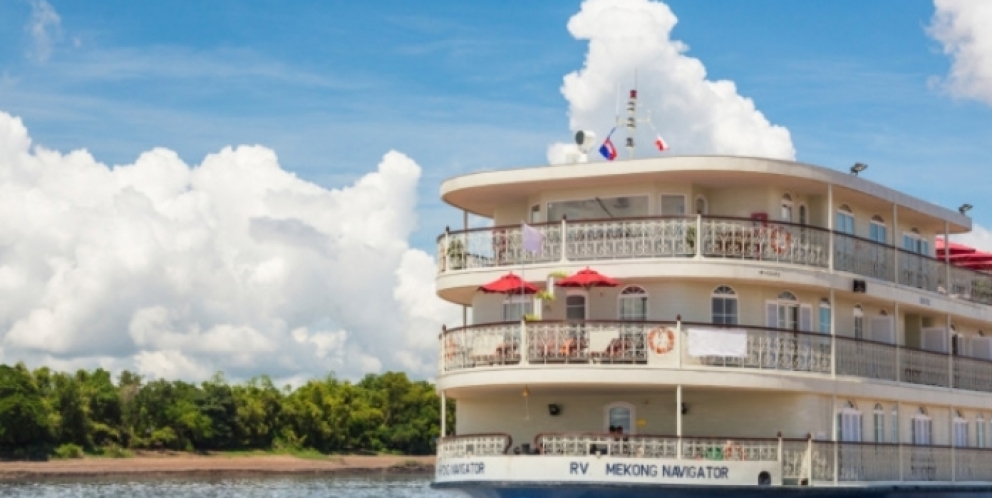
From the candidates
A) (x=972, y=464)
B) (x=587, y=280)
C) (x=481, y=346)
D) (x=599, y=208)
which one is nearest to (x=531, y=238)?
(x=587, y=280)

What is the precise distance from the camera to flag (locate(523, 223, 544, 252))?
3228 centimetres

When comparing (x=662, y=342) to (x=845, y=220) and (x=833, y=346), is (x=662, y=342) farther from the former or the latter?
(x=845, y=220)

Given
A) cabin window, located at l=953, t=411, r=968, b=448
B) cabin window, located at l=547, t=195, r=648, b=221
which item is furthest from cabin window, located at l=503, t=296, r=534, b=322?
cabin window, located at l=953, t=411, r=968, b=448

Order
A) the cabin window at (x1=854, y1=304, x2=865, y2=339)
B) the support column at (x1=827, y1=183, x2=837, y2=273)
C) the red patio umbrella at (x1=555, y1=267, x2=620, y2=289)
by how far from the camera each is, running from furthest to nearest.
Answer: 1. the cabin window at (x1=854, y1=304, x2=865, y2=339)
2. the support column at (x1=827, y1=183, x2=837, y2=273)
3. the red patio umbrella at (x1=555, y1=267, x2=620, y2=289)

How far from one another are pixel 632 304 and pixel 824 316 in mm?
4380

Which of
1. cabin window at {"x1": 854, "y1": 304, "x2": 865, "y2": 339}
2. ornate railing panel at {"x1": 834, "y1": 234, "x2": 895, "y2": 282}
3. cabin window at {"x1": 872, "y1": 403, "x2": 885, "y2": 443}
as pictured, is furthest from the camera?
cabin window at {"x1": 854, "y1": 304, "x2": 865, "y2": 339}

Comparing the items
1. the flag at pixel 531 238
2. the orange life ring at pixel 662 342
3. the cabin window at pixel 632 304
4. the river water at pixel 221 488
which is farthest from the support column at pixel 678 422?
the river water at pixel 221 488

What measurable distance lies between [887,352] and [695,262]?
5.94 meters

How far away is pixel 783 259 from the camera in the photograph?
3253cm

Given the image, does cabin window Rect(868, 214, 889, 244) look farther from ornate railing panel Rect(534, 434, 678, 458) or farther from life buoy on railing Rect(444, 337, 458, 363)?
life buoy on railing Rect(444, 337, 458, 363)

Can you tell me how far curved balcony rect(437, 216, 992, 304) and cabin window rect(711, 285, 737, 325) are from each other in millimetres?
1072

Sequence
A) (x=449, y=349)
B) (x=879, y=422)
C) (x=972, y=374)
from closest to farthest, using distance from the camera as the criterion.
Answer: (x=449, y=349), (x=879, y=422), (x=972, y=374)

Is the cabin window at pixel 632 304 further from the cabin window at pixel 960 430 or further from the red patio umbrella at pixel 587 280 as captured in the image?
the cabin window at pixel 960 430

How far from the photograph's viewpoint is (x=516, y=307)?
113 ft
